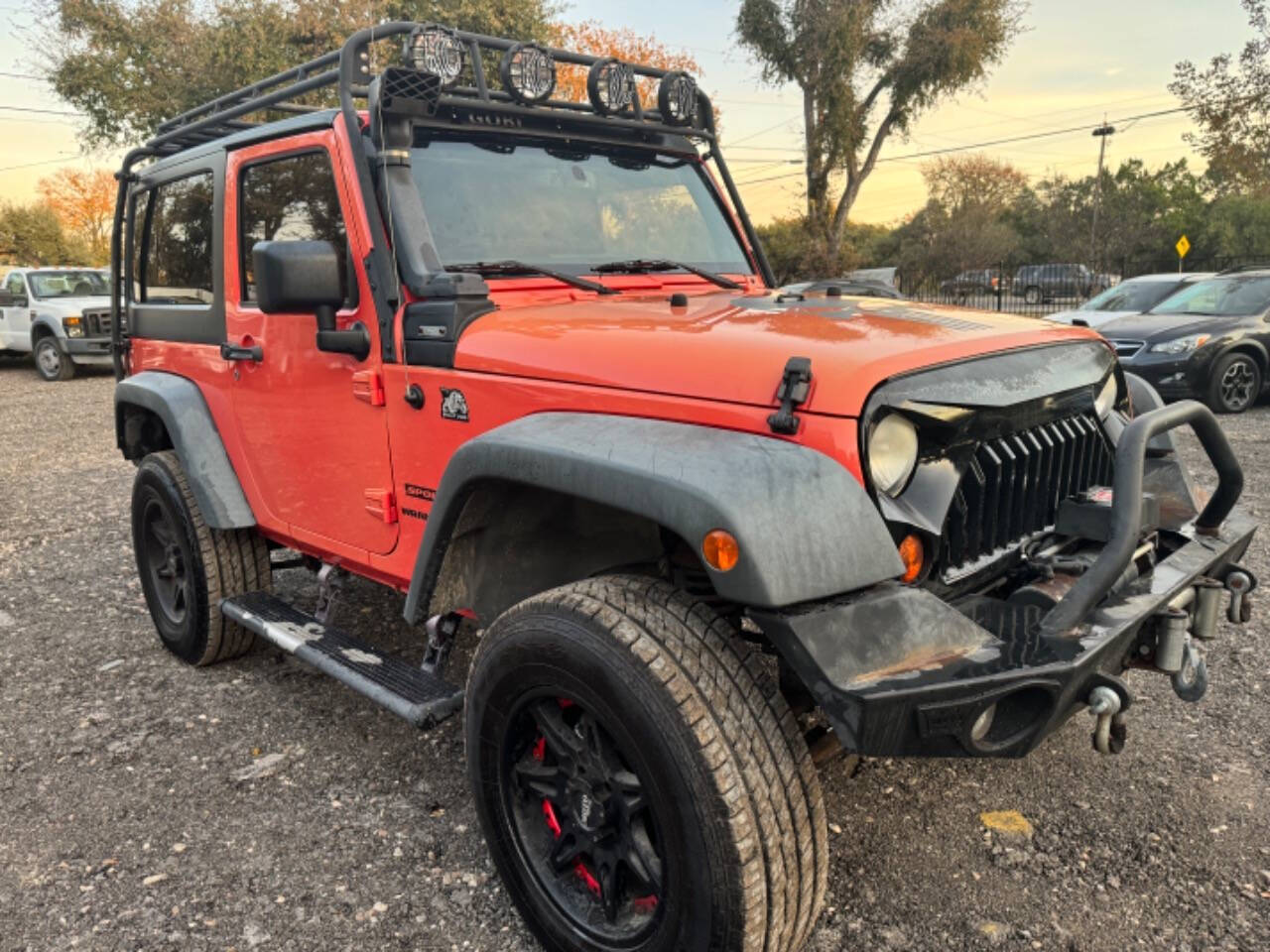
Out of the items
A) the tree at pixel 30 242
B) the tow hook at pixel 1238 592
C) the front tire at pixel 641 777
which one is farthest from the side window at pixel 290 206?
the tree at pixel 30 242

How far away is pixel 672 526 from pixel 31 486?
832cm

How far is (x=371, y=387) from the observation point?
118 inches

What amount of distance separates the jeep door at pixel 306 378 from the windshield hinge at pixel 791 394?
1.43 metres

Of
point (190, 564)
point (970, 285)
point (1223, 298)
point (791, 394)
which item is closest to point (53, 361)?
point (190, 564)

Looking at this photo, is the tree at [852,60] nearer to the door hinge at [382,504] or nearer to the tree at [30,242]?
the door hinge at [382,504]

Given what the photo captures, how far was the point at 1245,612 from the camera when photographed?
111 inches

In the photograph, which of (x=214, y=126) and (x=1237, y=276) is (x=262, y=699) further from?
(x=1237, y=276)

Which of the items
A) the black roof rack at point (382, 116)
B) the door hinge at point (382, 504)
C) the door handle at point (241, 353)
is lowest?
the door hinge at point (382, 504)

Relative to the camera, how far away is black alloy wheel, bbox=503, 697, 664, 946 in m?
2.19

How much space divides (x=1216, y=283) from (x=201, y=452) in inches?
459

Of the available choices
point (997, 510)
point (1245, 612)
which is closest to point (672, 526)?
point (997, 510)

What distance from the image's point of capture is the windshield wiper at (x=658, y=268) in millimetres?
3387

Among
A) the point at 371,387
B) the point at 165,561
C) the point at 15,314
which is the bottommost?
the point at 165,561

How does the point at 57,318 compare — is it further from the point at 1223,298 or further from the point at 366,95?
the point at 1223,298
